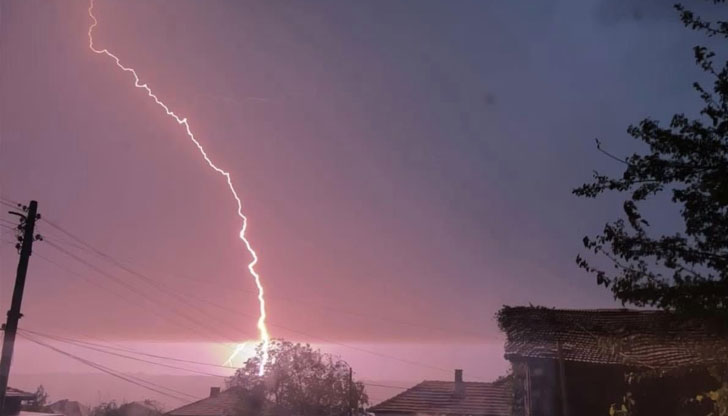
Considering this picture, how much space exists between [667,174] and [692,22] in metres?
2.03

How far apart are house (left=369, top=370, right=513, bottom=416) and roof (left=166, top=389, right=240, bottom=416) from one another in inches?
678

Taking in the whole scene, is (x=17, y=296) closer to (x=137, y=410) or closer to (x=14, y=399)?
(x=14, y=399)

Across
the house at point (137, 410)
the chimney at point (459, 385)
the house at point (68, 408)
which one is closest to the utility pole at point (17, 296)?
the chimney at point (459, 385)

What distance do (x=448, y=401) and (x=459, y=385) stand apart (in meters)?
2.92

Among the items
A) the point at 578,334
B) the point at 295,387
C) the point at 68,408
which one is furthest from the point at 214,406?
the point at 68,408

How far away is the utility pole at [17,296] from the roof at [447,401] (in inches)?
748

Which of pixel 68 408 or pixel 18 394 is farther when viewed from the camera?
pixel 68 408

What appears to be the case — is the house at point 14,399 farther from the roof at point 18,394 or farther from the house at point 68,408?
the house at point 68,408

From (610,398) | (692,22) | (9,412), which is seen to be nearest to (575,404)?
(610,398)

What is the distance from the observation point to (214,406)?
45.3 meters

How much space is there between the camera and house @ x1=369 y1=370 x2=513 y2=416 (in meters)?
A: 30.5

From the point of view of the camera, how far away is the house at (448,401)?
30.5m

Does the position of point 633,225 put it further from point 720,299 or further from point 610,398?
point 610,398

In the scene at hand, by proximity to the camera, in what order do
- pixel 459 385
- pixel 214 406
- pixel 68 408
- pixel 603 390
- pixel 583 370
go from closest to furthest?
pixel 603 390 → pixel 583 370 → pixel 459 385 → pixel 214 406 → pixel 68 408
